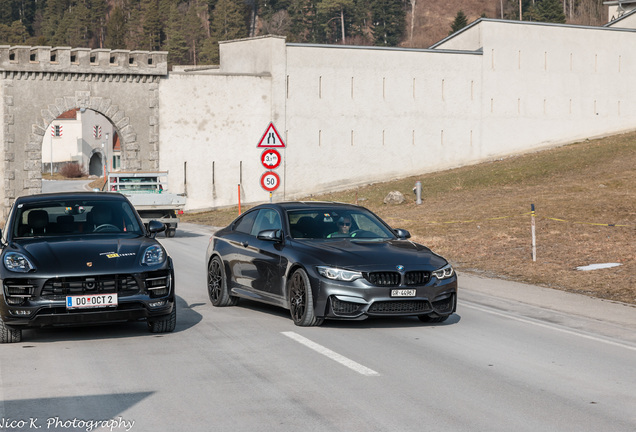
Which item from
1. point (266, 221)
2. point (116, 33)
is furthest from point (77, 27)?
point (266, 221)

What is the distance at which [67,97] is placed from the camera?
45.5 m

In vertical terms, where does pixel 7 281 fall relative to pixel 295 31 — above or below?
below

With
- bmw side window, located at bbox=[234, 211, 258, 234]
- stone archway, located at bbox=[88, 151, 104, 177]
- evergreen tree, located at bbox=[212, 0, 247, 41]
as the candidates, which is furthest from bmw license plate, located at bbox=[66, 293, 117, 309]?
evergreen tree, located at bbox=[212, 0, 247, 41]

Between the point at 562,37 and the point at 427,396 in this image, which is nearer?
the point at 427,396

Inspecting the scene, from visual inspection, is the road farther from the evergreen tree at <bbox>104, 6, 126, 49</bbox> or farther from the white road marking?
the evergreen tree at <bbox>104, 6, 126, 49</bbox>

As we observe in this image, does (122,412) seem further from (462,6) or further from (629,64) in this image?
(462,6)

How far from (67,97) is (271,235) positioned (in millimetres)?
36497

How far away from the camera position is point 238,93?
49219 mm

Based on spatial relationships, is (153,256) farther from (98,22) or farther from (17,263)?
(98,22)

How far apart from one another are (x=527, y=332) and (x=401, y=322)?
1586mm

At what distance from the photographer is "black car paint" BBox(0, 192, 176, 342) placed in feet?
31.9

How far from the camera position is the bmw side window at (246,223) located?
512 inches

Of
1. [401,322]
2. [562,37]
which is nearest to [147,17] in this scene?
[562,37]
